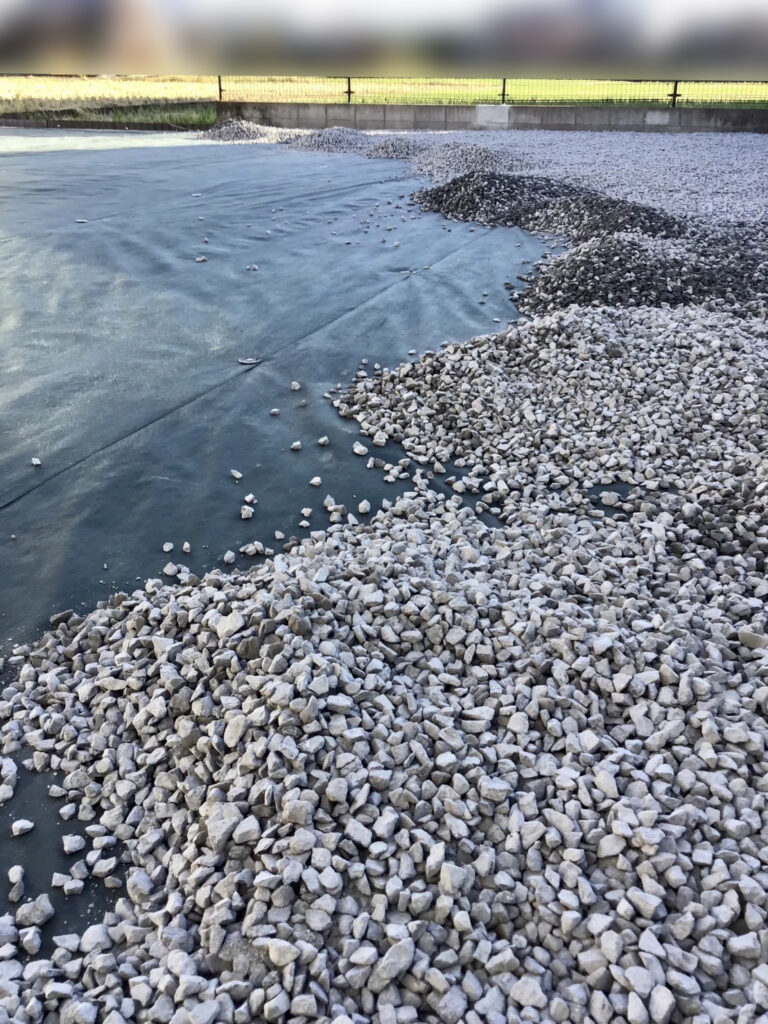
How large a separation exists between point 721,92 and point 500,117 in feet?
24.3

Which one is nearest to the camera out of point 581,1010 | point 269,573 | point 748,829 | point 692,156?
point 581,1010

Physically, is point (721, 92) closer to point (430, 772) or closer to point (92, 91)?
point (92, 91)

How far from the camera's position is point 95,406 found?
4699 millimetres

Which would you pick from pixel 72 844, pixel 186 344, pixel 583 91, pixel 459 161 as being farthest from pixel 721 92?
pixel 72 844

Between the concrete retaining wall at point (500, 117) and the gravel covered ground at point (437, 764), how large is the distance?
1876 centimetres

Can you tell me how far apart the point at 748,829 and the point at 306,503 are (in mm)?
2499

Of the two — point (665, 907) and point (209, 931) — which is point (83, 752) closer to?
point (209, 931)

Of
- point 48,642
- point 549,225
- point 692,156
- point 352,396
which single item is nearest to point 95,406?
point 352,396

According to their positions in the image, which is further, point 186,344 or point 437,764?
point 186,344

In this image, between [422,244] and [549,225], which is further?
[549,225]

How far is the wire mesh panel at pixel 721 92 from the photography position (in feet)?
71.2

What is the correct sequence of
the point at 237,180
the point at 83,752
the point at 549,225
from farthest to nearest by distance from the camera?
1. the point at 237,180
2. the point at 549,225
3. the point at 83,752

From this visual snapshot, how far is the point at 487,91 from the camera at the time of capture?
954 inches

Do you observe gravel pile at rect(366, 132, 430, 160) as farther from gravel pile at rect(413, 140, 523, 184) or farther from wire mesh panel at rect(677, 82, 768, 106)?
wire mesh panel at rect(677, 82, 768, 106)
